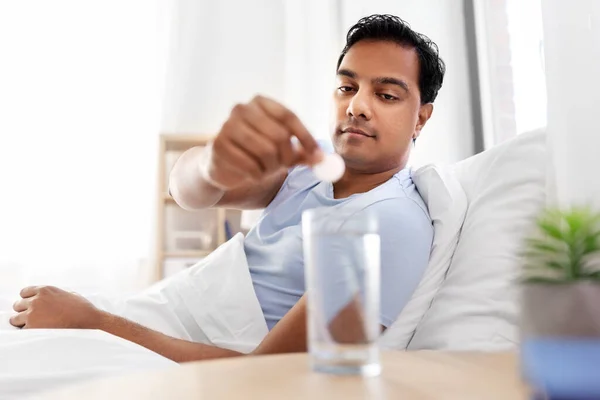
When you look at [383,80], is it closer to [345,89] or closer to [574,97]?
[345,89]

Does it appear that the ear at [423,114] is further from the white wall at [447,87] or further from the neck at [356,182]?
the white wall at [447,87]

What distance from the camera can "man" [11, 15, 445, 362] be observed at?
0.77 m

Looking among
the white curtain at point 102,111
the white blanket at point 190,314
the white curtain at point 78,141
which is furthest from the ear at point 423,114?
the white curtain at point 78,141

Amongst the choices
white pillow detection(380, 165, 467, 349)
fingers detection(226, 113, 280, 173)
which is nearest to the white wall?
white pillow detection(380, 165, 467, 349)

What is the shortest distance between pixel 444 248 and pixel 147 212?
2.39 metres

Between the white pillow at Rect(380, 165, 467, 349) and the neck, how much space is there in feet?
0.57

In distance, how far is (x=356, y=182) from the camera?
1.42 m

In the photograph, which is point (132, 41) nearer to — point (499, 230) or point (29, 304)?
point (29, 304)

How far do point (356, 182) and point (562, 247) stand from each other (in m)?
1.10

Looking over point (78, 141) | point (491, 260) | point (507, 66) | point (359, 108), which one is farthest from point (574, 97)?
point (78, 141)

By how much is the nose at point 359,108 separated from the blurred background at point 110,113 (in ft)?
4.99

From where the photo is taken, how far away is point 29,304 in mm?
1131

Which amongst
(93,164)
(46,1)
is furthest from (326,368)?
(46,1)

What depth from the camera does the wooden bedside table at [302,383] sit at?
1.42ft
